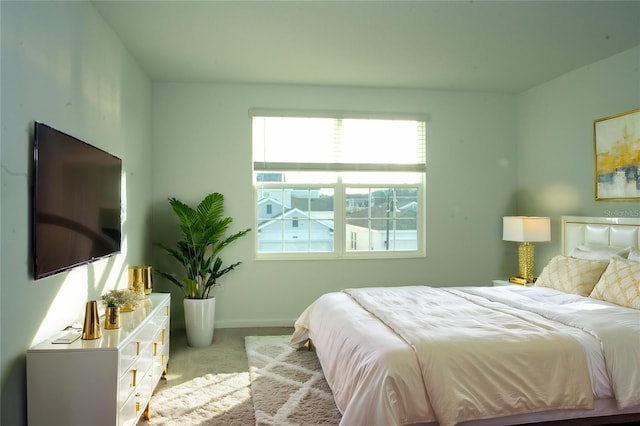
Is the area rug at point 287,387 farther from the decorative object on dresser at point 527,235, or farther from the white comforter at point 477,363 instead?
the decorative object on dresser at point 527,235

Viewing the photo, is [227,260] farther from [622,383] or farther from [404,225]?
[622,383]

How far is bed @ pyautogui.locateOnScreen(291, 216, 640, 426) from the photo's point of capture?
2.27 m

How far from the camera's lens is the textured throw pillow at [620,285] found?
318cm

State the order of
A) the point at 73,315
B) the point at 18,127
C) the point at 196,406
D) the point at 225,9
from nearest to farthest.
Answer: the point at 18,127 < the point at 73,315 < the point at 196,406 < the point at 225,9

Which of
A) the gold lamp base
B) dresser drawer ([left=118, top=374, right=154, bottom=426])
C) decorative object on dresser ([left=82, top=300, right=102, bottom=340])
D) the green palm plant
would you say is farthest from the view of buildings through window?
decorative object on dresser ([left=82, top=300, right=102, bottom=340])

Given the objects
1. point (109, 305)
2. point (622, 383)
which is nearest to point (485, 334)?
point (622, 383)

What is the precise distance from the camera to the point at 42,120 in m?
2.34

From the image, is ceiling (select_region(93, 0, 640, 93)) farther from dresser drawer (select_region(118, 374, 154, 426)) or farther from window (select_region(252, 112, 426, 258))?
dresser drawer (select_region(118, 374, 154, 426))

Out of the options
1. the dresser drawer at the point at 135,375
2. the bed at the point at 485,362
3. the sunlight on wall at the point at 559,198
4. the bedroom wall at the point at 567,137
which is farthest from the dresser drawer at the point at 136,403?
the sunlight on wall at the point at 559,198

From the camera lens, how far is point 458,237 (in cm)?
544

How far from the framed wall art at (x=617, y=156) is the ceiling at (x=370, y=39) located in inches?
23.7

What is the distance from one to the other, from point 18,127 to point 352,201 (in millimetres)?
3630

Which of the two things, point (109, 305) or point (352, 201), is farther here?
point (352, 201)

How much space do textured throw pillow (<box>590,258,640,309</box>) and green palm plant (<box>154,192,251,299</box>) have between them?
3114 millimetres
